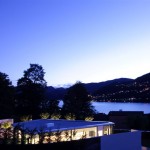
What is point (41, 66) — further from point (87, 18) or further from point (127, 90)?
point (127, 90)

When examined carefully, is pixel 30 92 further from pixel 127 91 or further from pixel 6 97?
pixel 127 91

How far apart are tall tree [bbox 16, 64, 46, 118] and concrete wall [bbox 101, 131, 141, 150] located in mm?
22855

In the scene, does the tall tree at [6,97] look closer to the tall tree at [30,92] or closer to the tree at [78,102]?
the tall tree at [30,92]

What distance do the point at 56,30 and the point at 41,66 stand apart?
17.9 meters

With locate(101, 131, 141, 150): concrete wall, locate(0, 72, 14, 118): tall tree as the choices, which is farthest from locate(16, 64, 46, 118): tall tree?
locate(101, 131, 141, 150): concrete wall

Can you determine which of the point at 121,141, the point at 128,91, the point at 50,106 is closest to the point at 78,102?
the point at 50,106

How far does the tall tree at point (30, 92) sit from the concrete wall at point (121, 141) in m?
22.9

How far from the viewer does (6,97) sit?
129ft

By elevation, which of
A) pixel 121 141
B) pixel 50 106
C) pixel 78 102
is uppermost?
pixel 78 102

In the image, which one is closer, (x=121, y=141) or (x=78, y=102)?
(x=121, y=141)

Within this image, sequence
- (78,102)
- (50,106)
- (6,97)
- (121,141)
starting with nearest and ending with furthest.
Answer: (121,141) < (6,97) < (50,106) < (78,102)

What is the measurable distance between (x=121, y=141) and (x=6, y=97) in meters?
22.3

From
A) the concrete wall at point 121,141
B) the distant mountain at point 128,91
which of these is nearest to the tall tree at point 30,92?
the concrete wall at point 121,141

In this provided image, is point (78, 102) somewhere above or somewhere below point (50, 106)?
above
